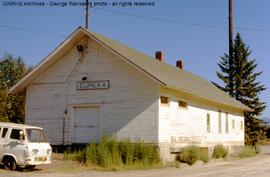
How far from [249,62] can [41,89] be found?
1115 inches

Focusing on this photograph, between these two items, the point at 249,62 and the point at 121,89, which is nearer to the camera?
the point at 121,89

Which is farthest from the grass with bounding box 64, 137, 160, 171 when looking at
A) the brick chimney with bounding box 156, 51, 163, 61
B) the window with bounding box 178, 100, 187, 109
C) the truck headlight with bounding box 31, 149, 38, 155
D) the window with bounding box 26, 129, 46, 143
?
the brick chimney with bounding box 156, 51, 163, 61

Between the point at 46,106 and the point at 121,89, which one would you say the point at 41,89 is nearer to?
the point at 46,106

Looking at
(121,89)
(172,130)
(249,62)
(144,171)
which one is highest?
(249,62)

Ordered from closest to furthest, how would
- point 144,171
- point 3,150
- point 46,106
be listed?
point 3,150 → point 144,171 → point 46,106

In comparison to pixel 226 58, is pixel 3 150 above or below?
below

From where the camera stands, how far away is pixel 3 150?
1764cm

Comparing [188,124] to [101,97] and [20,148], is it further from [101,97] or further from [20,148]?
[20,148]

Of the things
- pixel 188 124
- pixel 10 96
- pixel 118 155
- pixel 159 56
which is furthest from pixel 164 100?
pixel 10 96

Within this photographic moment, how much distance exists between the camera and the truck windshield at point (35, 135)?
17859 mm

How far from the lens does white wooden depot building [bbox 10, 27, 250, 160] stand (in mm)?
22891

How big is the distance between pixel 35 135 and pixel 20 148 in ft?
3.49

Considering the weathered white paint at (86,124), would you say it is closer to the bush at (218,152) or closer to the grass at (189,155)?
the grass at (189,155)

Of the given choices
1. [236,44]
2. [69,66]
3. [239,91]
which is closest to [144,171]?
[69,66]
